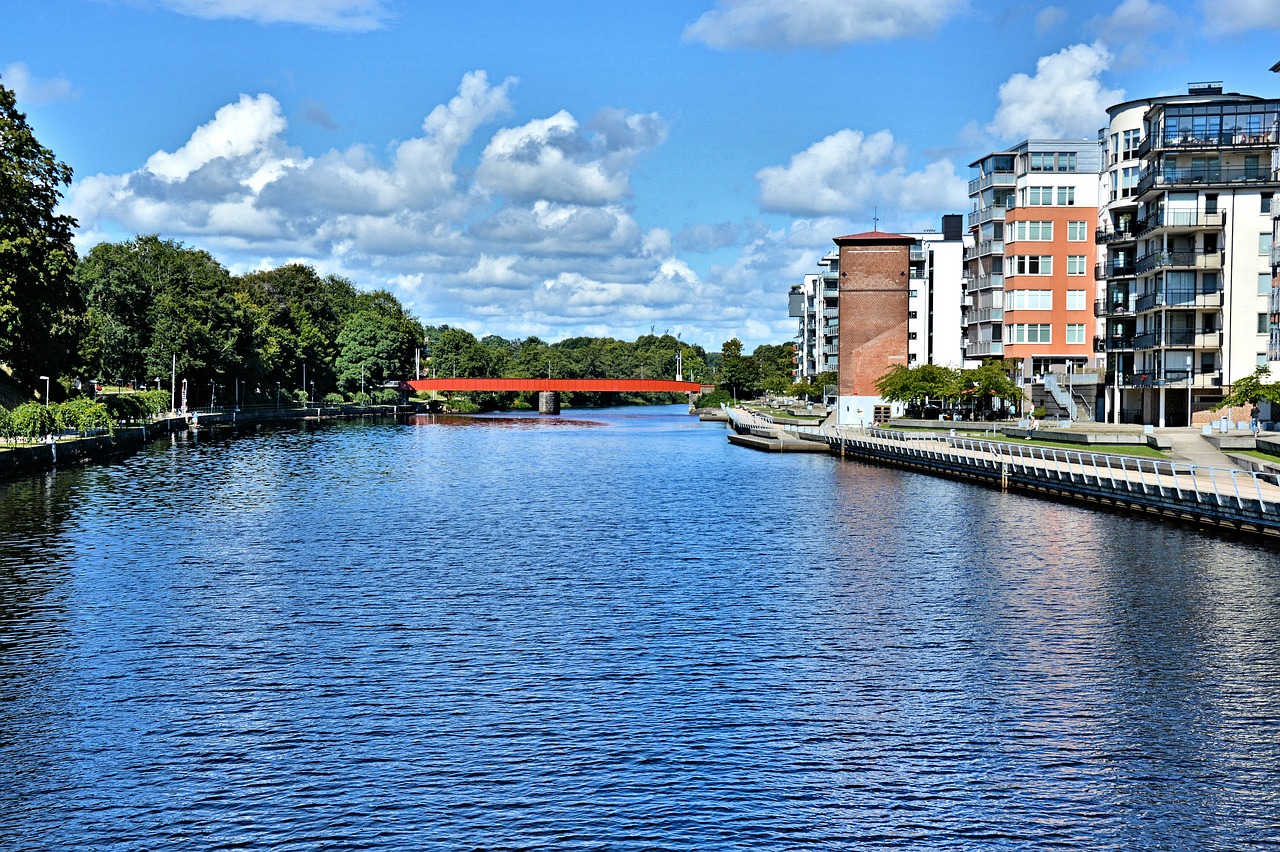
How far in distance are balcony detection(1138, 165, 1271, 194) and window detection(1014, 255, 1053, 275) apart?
23.3 metres

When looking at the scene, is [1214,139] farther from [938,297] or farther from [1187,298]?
[938,297]

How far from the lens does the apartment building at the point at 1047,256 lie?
414 ft

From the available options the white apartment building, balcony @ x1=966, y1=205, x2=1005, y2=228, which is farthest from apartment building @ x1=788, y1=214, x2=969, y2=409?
balcony @ x1=966, y1=205, x2=1005, y2=228

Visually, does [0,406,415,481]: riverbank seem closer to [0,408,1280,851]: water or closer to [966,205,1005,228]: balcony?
[0,408,1280,851]: water

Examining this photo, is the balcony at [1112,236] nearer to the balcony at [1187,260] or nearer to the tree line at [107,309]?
the balcony at [1187,260]

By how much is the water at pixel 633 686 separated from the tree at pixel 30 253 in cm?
3355

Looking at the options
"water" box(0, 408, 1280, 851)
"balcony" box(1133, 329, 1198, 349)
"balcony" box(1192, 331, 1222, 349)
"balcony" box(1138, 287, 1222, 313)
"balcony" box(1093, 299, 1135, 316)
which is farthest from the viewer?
"balcony" box(1093, 299, 1135, 316)

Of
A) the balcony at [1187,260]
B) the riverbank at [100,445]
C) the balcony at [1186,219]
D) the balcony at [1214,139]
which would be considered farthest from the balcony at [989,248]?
the riverbank at [100,445]

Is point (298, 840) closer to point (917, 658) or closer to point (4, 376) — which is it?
point (917, 658)

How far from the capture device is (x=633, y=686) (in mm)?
28594

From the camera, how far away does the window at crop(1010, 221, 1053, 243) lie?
12650 centimetres

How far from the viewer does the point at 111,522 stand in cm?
5750

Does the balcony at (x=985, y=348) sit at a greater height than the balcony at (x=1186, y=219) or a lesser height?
lesser

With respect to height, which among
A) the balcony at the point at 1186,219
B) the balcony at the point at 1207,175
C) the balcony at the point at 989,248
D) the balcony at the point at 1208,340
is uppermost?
the balcony at the point at 1207,175
